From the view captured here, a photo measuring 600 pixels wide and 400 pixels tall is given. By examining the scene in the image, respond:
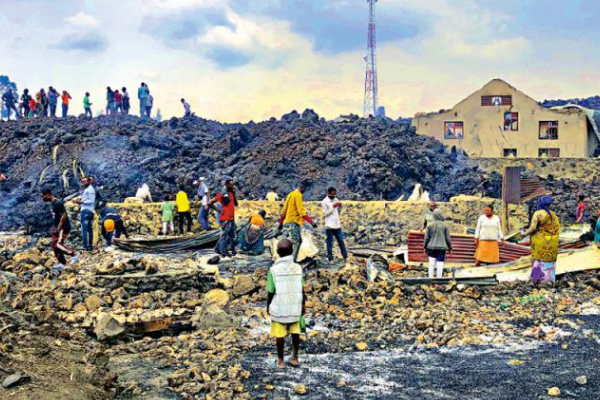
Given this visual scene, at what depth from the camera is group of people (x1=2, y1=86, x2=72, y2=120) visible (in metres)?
28.6

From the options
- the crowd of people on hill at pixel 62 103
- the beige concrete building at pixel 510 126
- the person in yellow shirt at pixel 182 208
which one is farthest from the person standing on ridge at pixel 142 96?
the person in yellow shirt at pixel 182 208

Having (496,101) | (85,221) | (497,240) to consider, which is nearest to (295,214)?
(497,240)

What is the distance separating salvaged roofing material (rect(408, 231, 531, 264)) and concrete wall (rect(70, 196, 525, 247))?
6.83 feet

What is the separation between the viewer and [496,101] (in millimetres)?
33406

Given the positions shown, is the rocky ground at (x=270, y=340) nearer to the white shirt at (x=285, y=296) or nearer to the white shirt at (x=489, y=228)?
the white shirt at (x=285, y=296)

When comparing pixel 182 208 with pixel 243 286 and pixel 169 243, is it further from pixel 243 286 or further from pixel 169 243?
pixel 243 286

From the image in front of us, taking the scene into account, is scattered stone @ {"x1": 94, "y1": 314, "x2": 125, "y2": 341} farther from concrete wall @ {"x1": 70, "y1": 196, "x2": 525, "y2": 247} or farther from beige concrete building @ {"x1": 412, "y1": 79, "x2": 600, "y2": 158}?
beige concrete building @ {"x1": 412, "y1": 79, "x2": 600, "y2": 158}

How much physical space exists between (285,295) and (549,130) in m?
30.9

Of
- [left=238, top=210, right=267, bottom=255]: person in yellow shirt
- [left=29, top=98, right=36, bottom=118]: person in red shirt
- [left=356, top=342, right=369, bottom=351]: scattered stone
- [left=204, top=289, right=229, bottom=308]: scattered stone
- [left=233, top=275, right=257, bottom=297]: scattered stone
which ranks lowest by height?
[left=356, top=342, right=369, bottom=351]: scattered stone

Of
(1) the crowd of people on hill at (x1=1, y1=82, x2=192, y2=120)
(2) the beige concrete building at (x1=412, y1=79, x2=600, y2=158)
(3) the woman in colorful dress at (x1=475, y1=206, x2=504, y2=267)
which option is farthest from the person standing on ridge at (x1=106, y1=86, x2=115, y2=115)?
(3) the woman in colorful dress at (x1=475, y1=206, x2=504, y2=267)

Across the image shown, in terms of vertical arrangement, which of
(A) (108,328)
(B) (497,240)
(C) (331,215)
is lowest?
(A) (108,328)

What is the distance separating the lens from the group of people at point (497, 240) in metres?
8.52

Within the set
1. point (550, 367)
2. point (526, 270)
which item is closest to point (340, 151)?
point (526, 270)

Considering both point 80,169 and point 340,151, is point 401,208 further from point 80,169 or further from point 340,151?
point 80,169
